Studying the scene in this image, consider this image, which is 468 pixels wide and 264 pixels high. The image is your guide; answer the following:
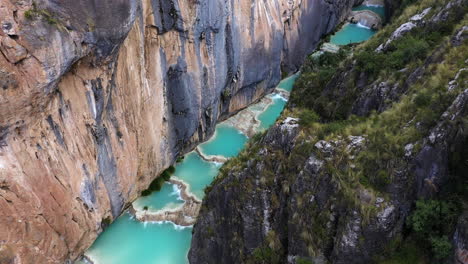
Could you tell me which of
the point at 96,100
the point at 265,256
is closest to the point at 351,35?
the point at 96,100

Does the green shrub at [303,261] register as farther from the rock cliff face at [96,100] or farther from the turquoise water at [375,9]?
the turquoise water at [375,9]

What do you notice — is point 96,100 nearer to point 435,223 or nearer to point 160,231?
point 160,231

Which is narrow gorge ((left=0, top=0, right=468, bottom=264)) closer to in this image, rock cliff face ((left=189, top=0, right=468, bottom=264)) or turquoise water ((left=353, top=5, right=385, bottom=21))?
rock cliff face ((left=189, top=0, right=468, bottom=264))

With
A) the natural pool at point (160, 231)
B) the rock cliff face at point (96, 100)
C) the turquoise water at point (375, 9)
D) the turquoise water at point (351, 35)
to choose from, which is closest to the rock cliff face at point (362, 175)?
the natural pool at point (160, 231)

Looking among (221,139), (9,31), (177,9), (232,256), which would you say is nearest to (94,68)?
(9,31)

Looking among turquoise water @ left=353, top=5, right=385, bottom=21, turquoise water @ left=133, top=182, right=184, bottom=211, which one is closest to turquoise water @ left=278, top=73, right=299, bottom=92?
turquoise water @ left=133, top=182, right=184, bottom=211
